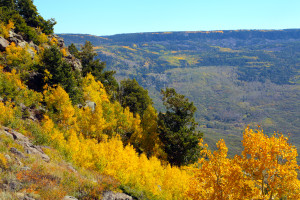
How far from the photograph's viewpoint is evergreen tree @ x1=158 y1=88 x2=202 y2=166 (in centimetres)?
4000

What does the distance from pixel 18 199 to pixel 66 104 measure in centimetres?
2592

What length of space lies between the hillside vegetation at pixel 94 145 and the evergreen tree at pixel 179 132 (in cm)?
20

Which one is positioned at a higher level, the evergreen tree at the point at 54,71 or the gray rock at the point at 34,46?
the gray rock at the point at 34,46

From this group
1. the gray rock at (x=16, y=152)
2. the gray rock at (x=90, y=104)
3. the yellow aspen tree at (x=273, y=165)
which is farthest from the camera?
the gray rock at (x=90, y=104)

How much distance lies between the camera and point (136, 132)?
4594 centimetres

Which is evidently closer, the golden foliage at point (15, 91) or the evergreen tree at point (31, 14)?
the golden foliage at point (15, 91)

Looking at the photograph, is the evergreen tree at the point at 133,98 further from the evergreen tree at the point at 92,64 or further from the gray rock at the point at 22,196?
the gray rock at the point at 22,196

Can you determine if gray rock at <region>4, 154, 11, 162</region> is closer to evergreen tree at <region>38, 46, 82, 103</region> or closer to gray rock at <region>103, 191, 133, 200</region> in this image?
gray rock at <region>103, 191, 133, 200</region>

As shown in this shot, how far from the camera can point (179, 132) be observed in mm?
40062

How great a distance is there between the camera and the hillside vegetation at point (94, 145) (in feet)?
49.8

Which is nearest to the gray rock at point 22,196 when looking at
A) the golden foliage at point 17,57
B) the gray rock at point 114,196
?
the gray rock at point 114,196

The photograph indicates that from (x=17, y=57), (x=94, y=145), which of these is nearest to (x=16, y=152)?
(x=94, y=145)

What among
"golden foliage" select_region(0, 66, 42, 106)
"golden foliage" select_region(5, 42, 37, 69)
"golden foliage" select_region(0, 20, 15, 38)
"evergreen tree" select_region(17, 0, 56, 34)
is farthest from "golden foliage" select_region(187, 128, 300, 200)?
"evergreen tree" select_region(17, 0, 56, 34)

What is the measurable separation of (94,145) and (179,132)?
17943mm
